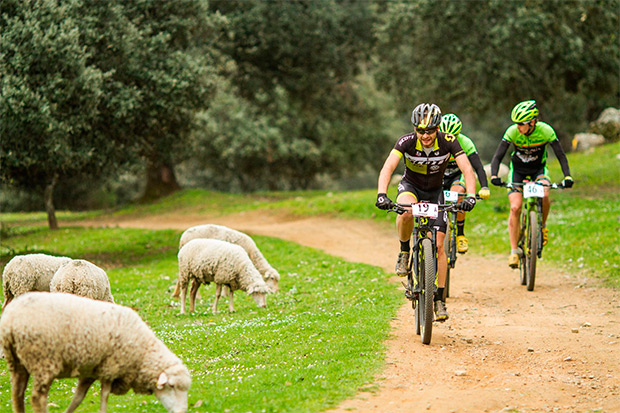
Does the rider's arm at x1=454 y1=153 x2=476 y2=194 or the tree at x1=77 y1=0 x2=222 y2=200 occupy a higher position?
the tree at x1=77 y1=0 x2=222 y2=200

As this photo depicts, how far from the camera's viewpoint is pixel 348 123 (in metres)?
42.3

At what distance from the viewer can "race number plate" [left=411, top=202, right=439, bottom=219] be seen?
343 inches

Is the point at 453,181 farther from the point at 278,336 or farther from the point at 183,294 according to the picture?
the point at 183,294

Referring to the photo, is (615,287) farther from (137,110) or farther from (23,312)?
(137,110)

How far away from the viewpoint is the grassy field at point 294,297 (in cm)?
752

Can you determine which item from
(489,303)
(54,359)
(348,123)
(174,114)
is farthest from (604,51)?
(54,359)

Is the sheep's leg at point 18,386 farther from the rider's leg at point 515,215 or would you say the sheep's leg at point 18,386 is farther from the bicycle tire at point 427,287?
the rider's leg at point 515,215

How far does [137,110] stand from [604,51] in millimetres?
20411

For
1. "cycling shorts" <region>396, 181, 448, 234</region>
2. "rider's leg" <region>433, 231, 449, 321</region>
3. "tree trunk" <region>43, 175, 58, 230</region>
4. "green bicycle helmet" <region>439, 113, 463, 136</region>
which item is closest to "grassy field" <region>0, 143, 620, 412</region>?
"tree trunk" <region>43, 175, 58, 230</region>

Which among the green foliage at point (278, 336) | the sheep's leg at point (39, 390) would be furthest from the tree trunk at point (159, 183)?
the sheep's leg at point (39, 390)

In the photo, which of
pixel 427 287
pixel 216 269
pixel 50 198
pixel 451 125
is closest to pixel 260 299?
pixel 216 269

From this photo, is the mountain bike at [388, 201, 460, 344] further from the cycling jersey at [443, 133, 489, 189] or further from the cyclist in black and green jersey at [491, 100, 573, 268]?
the cyclist in black and green jersey at [491, 100, 573, 268]

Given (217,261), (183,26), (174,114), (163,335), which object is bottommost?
(163,335)

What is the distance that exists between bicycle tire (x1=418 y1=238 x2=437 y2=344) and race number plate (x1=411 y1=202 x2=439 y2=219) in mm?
474
